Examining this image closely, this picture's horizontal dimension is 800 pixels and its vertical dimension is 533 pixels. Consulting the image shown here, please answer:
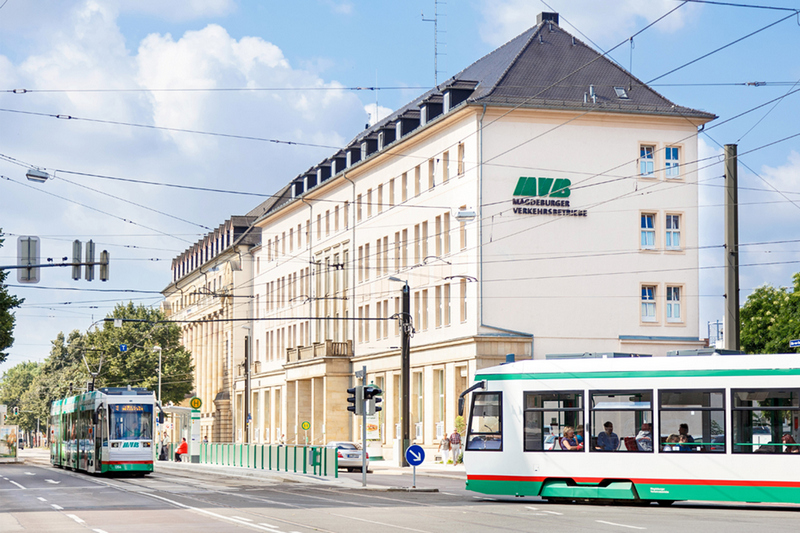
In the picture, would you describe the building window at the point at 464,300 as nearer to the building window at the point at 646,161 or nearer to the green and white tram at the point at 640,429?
the building window at the point at 646,161

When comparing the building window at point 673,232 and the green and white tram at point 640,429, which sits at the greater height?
the building window at point 673,232

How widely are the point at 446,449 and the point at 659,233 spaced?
1370 centimetres

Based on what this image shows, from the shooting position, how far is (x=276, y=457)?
4781 centimetres

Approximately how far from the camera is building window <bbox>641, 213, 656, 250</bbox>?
54.7 meters

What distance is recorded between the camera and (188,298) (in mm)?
120000

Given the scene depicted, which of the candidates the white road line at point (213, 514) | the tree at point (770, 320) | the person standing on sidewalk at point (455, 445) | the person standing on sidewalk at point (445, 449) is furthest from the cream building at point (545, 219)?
the white road line at point (213, 514)

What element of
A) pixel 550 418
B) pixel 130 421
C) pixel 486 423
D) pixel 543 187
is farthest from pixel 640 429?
pixel 543 187

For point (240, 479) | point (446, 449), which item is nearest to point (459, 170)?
point (446, 449)

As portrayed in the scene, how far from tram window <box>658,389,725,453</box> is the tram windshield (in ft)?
76.2

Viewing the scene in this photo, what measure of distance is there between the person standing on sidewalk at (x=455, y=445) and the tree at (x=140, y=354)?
145 ft

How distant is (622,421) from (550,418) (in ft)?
5.08

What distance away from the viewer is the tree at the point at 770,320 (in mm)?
67250

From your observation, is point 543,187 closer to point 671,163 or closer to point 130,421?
point 671,163

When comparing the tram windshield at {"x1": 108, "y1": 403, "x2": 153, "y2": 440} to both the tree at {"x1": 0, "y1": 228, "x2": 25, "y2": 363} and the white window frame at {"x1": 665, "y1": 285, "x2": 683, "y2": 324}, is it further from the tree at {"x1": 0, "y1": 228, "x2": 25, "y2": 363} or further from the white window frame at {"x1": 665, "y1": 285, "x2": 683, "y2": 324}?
the white window frame at {"x1": 665, "y1": 285, "x2": 683, "y2": 324}
